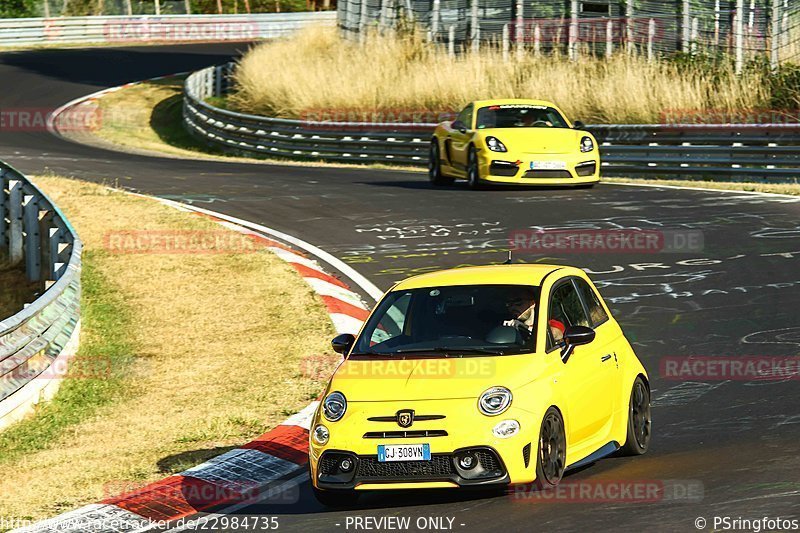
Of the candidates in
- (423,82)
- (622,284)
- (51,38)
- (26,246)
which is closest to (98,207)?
(26,246)

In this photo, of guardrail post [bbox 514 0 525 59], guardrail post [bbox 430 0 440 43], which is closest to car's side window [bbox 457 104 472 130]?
guardrail post [bbox 514 0 525 59]

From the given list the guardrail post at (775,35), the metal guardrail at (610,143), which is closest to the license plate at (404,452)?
the metal guardrail at (610,143)

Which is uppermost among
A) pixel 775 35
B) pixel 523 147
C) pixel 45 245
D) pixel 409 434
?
pixel 775 35

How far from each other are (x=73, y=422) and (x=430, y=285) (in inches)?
145

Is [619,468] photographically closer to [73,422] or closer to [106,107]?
[73,422]

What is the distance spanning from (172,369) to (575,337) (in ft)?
17.3

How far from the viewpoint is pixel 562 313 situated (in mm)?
9086

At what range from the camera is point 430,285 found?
361 inches

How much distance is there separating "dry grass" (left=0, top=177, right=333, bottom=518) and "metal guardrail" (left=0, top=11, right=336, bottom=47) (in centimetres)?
4345

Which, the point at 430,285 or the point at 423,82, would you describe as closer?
the point at 430,285

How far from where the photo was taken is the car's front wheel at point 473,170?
2258 cm
